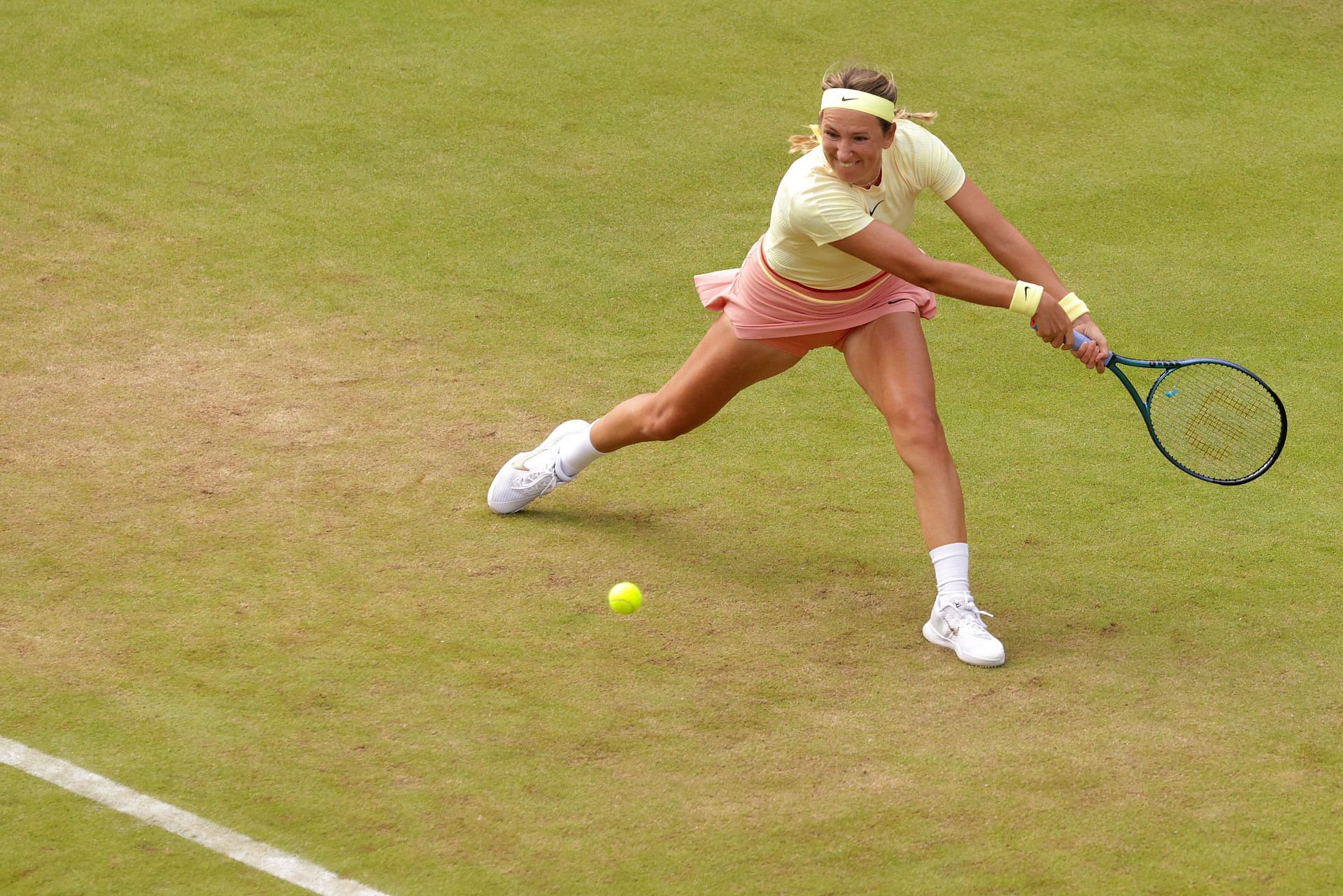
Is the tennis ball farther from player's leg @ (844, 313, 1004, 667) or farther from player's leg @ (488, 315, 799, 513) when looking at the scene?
player's leg @ (844, 313, 1004, 667)

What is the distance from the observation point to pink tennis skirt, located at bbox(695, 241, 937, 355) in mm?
5590

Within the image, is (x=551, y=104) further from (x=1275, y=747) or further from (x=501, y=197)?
(x=1275, y=747)

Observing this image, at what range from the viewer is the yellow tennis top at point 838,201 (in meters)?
5.24

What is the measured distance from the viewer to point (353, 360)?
25.0 feet

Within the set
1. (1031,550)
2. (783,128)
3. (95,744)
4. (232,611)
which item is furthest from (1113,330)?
(95,744)

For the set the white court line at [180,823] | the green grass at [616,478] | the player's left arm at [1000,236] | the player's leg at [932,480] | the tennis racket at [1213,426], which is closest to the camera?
the white court line at [180,823]

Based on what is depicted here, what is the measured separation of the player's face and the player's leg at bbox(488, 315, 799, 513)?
70 cm

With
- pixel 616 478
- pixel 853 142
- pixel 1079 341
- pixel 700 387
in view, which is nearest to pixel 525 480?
pixel 616 478

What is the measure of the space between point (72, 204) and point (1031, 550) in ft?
18.4

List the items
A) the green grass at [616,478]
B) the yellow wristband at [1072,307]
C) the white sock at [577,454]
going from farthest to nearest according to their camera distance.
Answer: the white sock at [577,454] < the yellow wristband at [1072,307] < the green grass at [616,478]

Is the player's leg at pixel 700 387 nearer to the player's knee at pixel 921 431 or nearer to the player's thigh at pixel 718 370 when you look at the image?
the player's thigh at pixel 718 370

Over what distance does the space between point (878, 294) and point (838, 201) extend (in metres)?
0.51

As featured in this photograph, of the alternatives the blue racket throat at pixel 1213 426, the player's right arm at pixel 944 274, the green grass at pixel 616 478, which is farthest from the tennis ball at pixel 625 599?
the blue racket throat at pixel 1213 426

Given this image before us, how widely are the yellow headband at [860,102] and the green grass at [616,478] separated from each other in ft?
5.47
